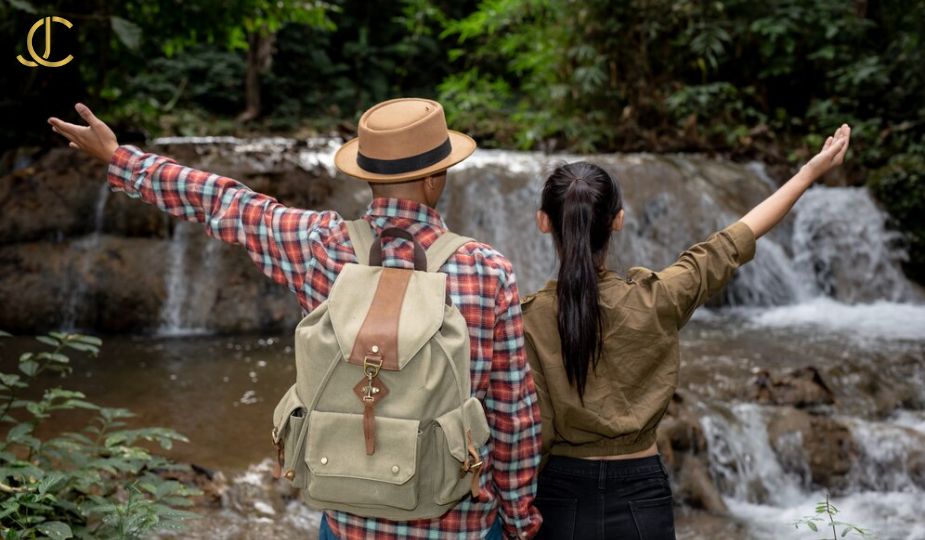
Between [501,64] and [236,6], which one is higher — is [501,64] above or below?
above

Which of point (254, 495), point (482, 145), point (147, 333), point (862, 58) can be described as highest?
point (862, 58)

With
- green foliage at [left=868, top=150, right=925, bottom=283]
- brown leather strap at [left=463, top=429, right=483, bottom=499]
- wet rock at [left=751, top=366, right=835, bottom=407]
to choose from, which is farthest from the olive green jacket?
green foliage at [left=868, top=150, right=925, bottom=283]

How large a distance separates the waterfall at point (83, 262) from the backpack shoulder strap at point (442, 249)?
26.1ft

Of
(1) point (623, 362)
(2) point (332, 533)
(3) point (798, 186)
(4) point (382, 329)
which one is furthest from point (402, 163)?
(3) point (798, 186)

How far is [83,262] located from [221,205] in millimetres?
7616

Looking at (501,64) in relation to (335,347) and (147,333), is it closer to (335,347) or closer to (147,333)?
(147,333)

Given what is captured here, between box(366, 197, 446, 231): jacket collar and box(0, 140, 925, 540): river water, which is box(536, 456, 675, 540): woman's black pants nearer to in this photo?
box(0, 140, 925, 540): river water

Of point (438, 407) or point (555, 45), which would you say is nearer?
point (438, 407)

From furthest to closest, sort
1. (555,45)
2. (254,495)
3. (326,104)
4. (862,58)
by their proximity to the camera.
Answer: (326,104)
(555,45)
(862,58)
(254,495)

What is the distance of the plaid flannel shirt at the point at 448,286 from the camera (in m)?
2.07

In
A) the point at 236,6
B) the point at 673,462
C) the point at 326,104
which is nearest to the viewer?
the point at 673,462

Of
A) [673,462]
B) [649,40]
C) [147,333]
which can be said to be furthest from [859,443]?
[649,40]

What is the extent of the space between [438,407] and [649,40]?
41.2 feet

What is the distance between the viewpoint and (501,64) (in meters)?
21.8
